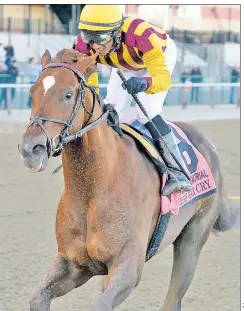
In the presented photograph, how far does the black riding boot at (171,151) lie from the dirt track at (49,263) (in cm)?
108

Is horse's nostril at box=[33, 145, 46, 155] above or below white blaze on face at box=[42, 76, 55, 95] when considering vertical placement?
below

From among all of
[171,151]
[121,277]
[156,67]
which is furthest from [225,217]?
[121,277]

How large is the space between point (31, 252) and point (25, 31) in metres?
13.5

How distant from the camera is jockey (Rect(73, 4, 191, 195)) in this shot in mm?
4267

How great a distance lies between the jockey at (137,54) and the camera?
427cm

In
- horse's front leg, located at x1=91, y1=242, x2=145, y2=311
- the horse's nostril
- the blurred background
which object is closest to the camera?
the horse's nostril

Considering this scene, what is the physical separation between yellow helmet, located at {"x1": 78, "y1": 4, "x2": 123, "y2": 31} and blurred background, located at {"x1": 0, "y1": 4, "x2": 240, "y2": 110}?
1136 centimetres

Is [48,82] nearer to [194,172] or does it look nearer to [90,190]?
[90,190]

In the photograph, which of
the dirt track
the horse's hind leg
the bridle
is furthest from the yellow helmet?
the dirt track

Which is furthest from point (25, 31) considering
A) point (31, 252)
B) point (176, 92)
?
point (31, 252)

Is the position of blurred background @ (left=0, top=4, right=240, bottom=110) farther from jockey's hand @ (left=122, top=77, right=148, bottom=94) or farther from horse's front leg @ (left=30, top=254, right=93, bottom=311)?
horse's front leg @ (left=30, top=254, right=93, bottom=311)

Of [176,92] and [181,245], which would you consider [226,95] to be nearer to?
[176,92]

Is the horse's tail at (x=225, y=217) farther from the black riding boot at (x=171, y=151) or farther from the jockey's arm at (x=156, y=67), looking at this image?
the jockey's arm at (x=156, y=67)

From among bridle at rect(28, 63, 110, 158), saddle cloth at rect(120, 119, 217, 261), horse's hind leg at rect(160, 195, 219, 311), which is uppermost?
bridle at rect(28, 63, 110, 158)
